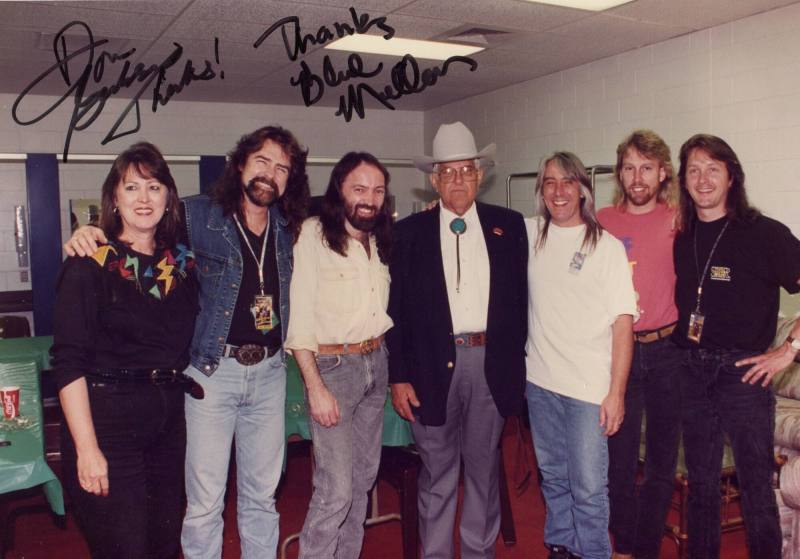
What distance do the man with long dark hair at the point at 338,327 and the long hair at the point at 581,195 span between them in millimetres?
641

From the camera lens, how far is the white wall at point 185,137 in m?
7.19

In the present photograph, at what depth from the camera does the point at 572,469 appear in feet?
9.02

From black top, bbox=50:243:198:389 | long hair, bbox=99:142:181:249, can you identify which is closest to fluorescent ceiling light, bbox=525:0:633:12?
long hair, bbox=99:142:181:249

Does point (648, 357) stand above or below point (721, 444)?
above

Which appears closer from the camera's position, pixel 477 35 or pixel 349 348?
pixel 349 348

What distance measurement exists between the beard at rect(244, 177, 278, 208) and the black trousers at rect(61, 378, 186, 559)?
0.67 metres

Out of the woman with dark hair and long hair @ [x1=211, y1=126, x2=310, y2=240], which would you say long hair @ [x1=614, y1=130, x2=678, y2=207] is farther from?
the woman with dark hair

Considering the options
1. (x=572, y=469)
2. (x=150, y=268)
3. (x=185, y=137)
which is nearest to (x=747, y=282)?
(x=572, y=469)

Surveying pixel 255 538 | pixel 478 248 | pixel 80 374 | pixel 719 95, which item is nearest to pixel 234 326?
pixel 80 374

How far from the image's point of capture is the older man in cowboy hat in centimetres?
272

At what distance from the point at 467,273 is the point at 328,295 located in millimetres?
544

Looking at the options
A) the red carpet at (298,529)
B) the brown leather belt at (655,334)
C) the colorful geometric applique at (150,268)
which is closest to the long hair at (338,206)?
the colorful geometric applique at (150,268)

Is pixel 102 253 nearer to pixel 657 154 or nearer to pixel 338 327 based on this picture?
pixel 338 327
